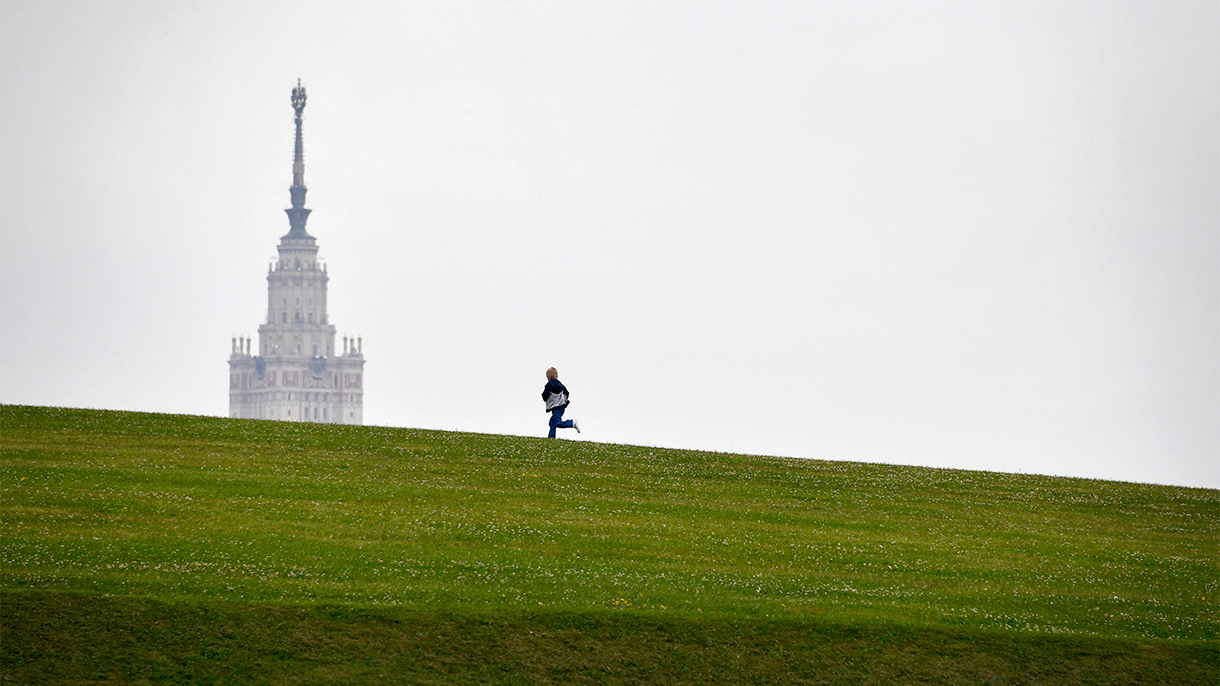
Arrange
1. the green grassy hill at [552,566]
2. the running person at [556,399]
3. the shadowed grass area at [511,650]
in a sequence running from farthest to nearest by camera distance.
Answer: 1. the running person at [556,399]
2. the green grassy hill at [552,566]
3. the shadowed grass area at [511,650]

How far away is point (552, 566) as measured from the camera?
104 ft

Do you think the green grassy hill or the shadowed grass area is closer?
the shadowed grass area

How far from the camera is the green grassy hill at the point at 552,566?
87.6 feet

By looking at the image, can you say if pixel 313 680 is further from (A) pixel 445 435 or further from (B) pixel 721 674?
(A) pixel 445 435

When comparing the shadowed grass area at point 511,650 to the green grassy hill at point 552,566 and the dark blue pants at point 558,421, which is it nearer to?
the green grassy hill at point 552,566

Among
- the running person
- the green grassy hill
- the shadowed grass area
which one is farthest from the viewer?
the running person

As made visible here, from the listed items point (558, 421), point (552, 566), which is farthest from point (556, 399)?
point (552, 566)

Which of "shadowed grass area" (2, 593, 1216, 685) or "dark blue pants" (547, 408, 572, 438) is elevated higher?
"dark blue pants" (547, 408, 572, 438)

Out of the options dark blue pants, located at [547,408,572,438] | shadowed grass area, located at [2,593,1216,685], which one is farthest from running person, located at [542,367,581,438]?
shadowed grass area, located at [2,593,1216,685]

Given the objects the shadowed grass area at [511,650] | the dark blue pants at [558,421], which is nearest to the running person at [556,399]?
the dark blue pants at [558,421]

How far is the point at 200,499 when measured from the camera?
117 feet

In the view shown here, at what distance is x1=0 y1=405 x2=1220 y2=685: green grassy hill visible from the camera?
87.6 ft

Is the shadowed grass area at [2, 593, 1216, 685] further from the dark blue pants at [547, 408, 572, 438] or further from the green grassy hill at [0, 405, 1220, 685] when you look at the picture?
the dark blue pants at [547, 408, 572, 438]

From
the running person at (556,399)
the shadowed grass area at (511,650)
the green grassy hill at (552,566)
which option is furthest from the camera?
the running person at (556,399)
